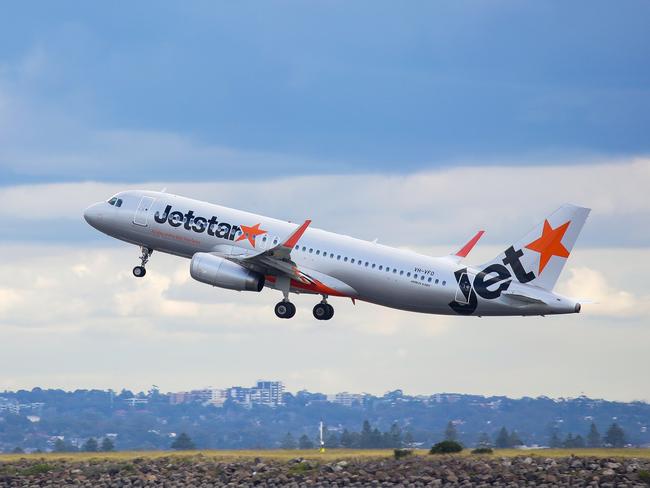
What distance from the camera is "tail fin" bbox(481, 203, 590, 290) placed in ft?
322

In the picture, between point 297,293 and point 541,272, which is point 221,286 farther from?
point 541,272

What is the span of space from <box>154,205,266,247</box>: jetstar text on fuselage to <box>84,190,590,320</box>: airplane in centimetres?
7

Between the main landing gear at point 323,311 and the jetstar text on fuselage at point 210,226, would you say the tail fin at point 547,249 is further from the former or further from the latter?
the jetstar text on fuselage at point 210,226

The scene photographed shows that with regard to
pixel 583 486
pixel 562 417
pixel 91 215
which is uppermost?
pixel 91 215

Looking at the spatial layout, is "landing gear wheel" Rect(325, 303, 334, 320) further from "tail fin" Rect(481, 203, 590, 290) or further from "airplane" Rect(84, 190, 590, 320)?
"tail fin" Rect(481, 203, 590, 290)

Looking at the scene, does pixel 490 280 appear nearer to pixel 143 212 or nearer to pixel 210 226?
pixel 210 226

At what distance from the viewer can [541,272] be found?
322 ft

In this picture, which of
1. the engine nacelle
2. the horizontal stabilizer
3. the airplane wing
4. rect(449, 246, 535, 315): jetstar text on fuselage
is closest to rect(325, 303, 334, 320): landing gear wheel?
the airplane wing

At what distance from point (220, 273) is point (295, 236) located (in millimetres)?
5927

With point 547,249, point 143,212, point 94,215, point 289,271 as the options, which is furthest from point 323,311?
point 94,215

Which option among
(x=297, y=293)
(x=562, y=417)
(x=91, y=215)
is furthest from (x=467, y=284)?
(x=562, y=417)

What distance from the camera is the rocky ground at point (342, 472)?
257ft

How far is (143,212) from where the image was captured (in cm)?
10431

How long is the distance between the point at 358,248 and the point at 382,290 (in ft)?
10.7
